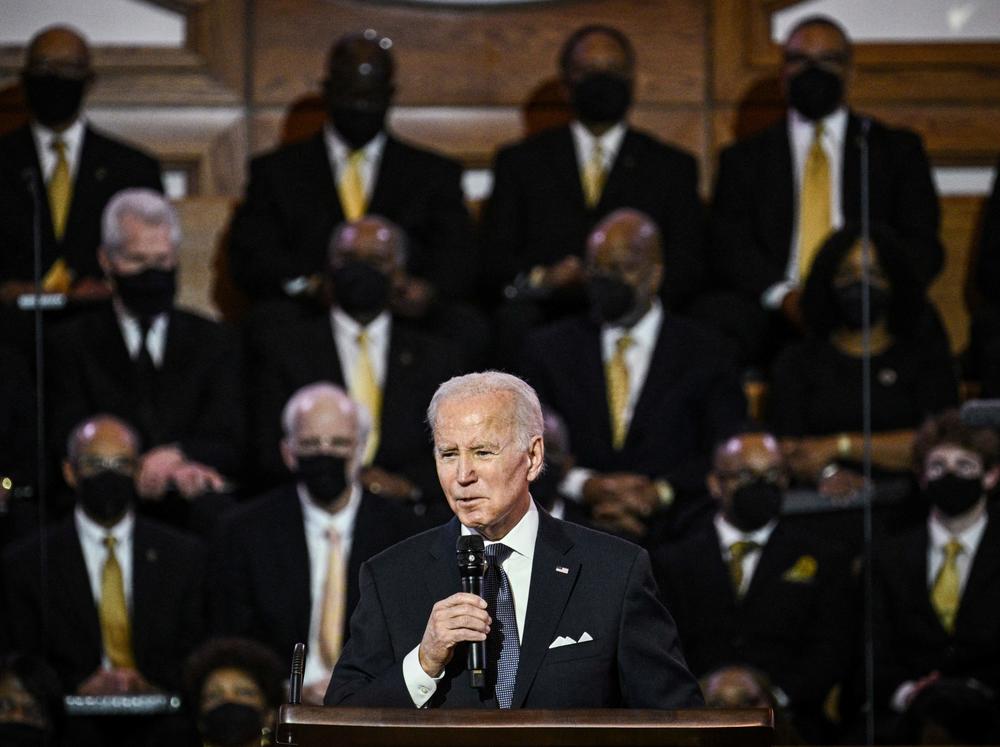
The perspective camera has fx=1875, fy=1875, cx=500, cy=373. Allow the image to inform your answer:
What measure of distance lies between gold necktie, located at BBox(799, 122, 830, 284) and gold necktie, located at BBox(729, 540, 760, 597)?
1.16m

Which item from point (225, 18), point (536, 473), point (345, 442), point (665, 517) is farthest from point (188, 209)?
point (536, 473)

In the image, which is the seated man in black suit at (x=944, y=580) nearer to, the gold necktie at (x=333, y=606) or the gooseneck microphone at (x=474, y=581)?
the gold necktie at (x=333, y=606)

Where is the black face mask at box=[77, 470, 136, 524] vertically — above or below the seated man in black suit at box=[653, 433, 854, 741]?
above

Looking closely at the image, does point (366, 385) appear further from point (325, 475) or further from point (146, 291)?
point (146, 291)

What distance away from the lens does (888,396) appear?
4992mm

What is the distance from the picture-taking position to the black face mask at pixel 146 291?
4949 mm

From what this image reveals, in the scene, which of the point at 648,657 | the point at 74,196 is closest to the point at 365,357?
the point at 74,196

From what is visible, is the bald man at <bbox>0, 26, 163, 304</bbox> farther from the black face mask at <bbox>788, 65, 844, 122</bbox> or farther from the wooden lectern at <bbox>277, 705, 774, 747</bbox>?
the wooden lectern at <bbox>277, 705, 774, 747</bbox>

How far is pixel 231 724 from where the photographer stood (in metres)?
4.11

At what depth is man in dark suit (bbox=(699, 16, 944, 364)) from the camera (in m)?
5.35

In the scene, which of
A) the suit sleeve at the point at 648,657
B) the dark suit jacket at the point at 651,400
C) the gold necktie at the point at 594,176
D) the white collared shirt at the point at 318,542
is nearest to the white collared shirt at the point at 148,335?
the white collared shirt at the point at 318,542

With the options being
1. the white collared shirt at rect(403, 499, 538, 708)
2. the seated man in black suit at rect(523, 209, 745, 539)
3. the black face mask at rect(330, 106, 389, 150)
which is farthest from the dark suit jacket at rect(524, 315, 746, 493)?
the white collared shirt at rect(403, 499, 538, 708)

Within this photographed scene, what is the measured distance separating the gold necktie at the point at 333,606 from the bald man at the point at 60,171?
49.3 inches

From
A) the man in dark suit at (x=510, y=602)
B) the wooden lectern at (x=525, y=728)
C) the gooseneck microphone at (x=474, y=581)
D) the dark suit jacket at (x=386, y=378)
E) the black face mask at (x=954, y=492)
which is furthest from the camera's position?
the dark suit jacket at (x=386, y=378)
